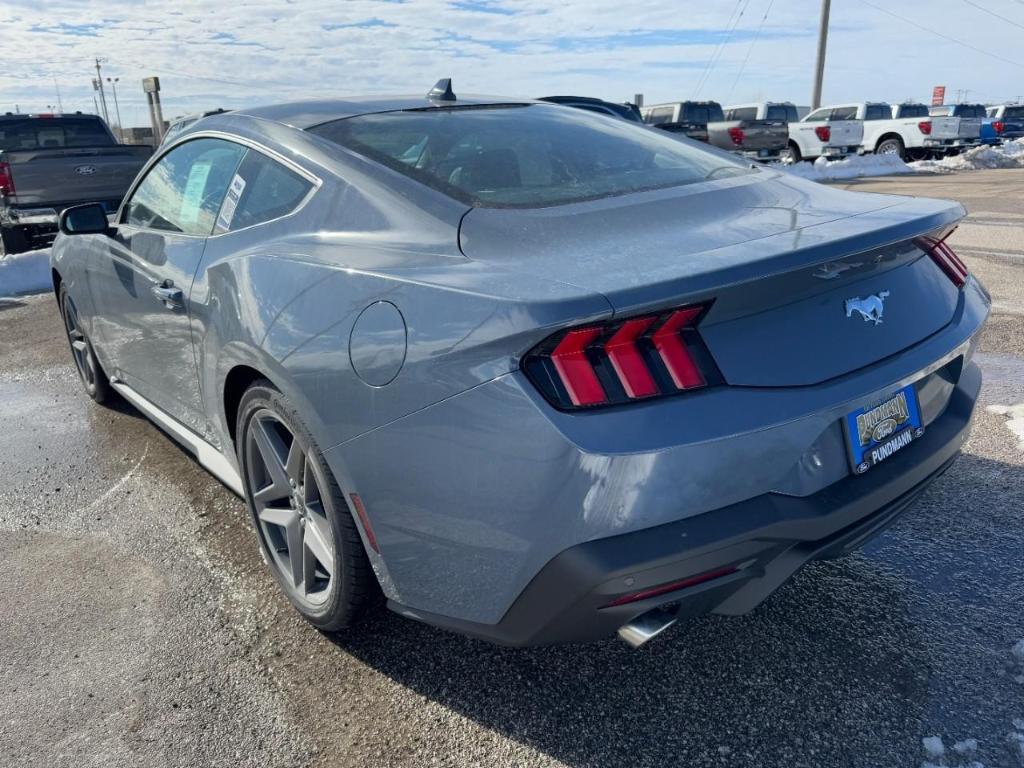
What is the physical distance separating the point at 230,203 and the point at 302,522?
117 cm

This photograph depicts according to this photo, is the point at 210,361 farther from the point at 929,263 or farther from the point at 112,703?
the point at 929,263

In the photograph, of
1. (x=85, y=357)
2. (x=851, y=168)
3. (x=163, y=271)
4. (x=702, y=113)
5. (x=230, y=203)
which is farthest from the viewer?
(x=702, y=113)

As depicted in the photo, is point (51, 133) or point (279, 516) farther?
point (51, 133)

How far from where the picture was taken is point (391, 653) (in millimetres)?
2572

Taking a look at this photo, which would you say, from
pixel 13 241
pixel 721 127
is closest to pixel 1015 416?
pixel 13 241

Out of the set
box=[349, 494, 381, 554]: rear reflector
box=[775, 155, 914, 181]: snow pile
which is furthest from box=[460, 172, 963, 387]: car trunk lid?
box=[775, 155, 914, 181]: snow pile

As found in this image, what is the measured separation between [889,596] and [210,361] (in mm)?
2349

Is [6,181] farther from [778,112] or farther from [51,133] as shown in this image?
[778,112]

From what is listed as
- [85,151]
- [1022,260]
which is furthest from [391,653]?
[85,151]

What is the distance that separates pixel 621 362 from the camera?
5.86 feet

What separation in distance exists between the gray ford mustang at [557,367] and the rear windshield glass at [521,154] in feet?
0.05

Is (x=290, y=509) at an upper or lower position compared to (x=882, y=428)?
lower

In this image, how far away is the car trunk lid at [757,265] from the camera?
6.06 ft

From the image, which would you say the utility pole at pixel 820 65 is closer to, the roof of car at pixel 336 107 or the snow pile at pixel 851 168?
the snow pile at pixel 851 168
